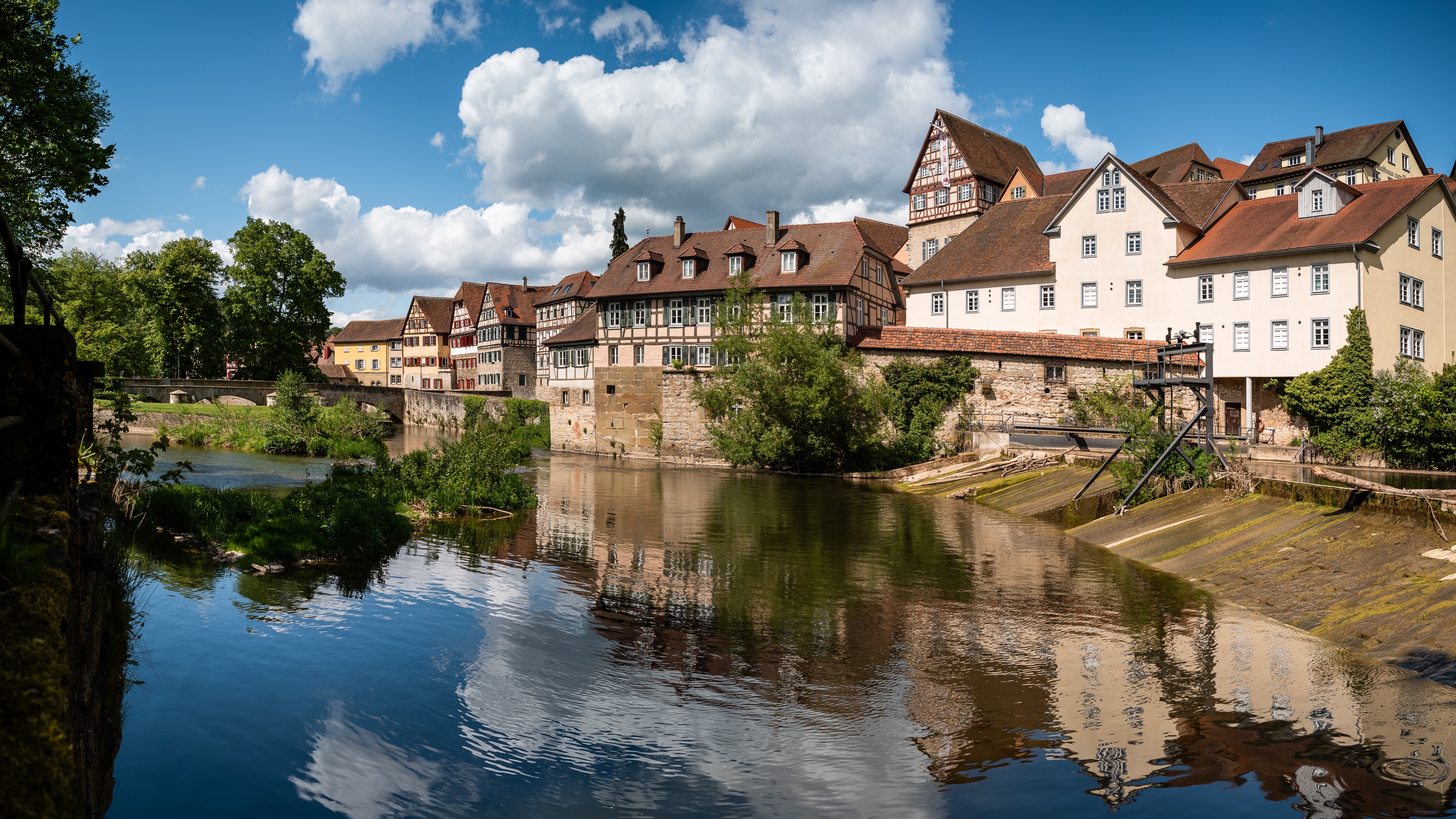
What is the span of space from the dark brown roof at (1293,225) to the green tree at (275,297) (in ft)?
155

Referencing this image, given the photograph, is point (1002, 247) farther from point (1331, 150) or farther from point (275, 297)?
point (275, 297)

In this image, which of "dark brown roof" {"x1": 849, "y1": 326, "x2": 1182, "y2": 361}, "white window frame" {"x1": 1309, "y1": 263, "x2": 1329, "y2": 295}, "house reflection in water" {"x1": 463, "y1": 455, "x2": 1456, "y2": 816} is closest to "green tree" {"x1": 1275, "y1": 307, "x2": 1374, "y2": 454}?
"white window frame" {"x1": 1309, "y1": 263, "x2": 1329, "y2": 295}

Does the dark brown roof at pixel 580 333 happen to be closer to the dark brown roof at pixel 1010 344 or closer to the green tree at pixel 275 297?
the green tree at pixel 275 297

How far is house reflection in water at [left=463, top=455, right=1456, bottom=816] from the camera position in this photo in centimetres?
661

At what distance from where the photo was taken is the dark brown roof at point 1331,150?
1892 inches

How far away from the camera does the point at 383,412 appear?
41.1m

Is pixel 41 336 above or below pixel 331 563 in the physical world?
above

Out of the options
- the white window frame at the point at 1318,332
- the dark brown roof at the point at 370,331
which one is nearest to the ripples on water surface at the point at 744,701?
the white window frame at the point at 1318,332

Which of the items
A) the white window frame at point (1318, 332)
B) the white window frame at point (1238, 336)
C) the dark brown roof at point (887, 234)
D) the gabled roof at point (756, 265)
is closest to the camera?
the white window frame at point (1318, 332)

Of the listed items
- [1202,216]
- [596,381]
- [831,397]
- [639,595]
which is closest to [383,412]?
[596,381]

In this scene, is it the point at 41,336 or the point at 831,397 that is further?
the point at 831,397

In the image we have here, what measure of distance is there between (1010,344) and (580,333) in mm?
27817

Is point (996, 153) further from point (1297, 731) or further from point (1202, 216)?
point (1297, 731)

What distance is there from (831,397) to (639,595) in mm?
21462
